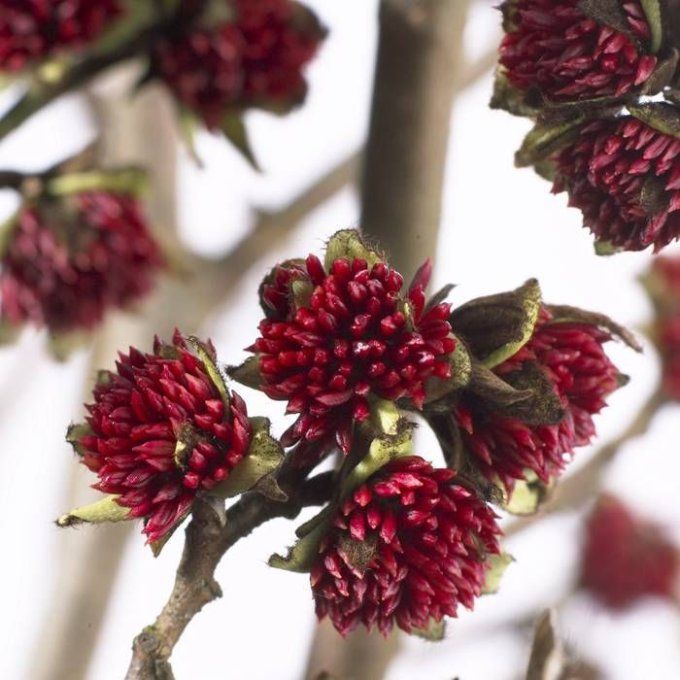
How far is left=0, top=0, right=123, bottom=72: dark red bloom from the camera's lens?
20.1 inches

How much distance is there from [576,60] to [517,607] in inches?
15.3

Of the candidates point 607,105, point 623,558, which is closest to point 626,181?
point 607,105

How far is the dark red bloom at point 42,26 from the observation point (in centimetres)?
51

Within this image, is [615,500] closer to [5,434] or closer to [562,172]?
[562,172]

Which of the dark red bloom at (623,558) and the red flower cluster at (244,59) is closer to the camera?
the red flower cluster at (244,59)

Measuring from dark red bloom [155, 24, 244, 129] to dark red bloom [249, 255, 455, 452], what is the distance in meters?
0.25

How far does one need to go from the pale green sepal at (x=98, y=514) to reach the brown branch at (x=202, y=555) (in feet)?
0.08

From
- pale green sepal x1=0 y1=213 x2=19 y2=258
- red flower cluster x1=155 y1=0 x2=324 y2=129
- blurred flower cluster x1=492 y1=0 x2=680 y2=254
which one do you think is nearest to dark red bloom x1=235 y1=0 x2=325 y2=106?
red flower cluster x1=155 y1=0 x2=324 y2=129

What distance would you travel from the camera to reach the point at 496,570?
0.38m

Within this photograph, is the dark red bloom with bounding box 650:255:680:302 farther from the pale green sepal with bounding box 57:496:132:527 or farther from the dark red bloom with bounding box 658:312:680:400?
the pale green sepal with bounding box 57:496:132:527

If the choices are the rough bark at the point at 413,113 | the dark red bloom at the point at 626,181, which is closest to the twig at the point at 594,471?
the rough bark at the point at 413,113

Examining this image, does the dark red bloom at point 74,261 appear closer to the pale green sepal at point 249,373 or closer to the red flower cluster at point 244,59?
the red flower cluster at point 244,59

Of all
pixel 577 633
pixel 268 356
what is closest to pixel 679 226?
pixel 268 356

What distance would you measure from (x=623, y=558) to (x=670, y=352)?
0.19 m
